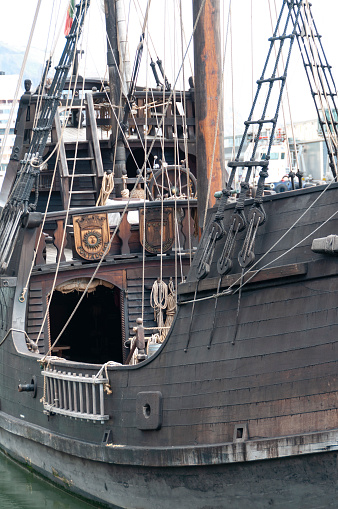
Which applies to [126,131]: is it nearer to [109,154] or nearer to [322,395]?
[109,154]

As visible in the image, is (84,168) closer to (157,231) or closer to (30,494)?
(157,231)

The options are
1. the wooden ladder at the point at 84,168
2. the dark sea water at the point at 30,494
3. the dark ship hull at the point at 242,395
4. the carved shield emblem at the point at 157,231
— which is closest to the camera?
the dark ship hull at the point at 242,395

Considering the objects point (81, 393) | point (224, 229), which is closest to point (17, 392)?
point (81, 393)

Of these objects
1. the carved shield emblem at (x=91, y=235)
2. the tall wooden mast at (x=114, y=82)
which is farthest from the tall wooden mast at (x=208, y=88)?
the tall wooden mast at (x=114, y=82)

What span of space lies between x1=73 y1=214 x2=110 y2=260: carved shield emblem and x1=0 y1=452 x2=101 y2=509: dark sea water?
9.25 feet

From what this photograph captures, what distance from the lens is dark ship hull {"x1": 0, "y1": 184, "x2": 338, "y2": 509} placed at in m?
6.32

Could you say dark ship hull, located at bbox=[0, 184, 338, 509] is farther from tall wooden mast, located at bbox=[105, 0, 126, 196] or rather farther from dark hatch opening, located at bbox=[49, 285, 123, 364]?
tall wooden mast, located at bbox=[105, 0, 126, 196]

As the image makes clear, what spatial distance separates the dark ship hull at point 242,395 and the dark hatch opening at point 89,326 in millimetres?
4816

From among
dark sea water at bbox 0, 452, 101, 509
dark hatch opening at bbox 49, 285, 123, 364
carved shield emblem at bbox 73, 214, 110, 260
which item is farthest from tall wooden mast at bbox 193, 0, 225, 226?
dark hatch opening at bbox 49, 285, 123, 364

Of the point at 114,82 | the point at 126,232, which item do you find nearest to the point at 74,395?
the point at 126,232

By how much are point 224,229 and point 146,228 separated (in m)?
3.04

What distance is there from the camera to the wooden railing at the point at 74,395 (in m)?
8.15

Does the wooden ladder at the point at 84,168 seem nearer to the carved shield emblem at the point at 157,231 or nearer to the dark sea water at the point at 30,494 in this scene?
the carved shield emblem at the point at 157,231

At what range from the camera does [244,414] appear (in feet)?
21.9
